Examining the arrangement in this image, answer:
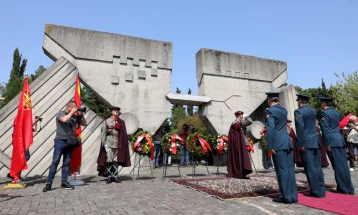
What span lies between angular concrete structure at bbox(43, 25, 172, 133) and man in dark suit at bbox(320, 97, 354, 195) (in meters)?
6.37

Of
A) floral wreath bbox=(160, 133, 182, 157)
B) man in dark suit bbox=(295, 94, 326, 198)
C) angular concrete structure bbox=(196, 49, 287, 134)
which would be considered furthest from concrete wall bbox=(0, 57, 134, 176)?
man in dark suit bbox=(295, 94, 326, 198)

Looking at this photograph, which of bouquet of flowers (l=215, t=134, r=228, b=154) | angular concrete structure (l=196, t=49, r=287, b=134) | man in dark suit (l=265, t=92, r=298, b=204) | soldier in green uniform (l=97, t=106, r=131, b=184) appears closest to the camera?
man in dark suit (l=265, t=92, r=298, b=204)

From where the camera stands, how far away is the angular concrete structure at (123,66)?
9891mm

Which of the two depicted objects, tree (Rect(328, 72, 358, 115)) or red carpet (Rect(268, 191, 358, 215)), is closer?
red carpet (Rect(268, 191, 358, 215))

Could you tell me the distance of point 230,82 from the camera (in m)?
12.5

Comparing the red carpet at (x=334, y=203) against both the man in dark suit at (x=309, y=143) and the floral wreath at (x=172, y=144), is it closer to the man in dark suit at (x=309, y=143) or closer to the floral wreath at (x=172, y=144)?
the man in dark suit at (x=309, y=143)

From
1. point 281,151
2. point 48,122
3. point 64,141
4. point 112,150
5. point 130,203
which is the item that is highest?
point 48,122

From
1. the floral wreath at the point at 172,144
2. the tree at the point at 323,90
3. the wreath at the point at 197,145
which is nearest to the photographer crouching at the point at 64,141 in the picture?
the floral wreath at the point at 172,144

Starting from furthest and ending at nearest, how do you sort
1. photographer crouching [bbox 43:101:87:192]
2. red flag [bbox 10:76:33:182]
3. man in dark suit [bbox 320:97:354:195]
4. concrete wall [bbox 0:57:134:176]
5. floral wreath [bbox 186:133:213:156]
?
floral wreath [bbox 186:133:213:156] → concrete wall [bbox 0:57:134:176] → red flag [bbox 10:76:33:182] → photographer crouching [bbox 43:101:87:192] → man in dark suit [bbox 320:97:354:195]

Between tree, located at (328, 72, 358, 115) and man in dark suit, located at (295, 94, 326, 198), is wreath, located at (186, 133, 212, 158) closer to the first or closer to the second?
man in dark suit, located at (295, 94, 326, 198)

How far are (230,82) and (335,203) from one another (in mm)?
8625

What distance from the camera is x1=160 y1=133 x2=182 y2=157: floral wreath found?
789 centimetres

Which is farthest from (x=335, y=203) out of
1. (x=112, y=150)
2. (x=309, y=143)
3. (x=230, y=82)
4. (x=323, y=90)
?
(x=323, y=90)

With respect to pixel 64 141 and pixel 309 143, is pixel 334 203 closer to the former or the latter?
pixel 309 143
